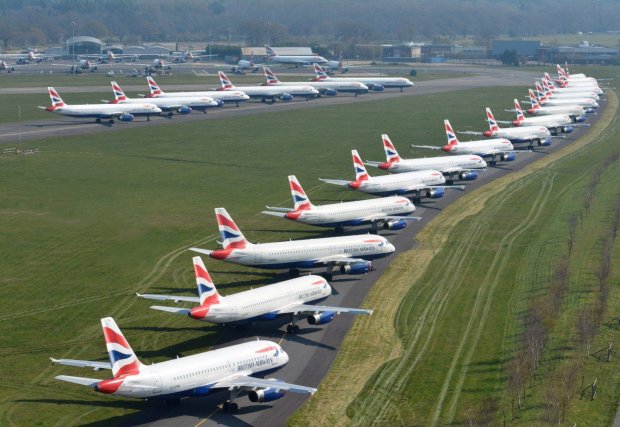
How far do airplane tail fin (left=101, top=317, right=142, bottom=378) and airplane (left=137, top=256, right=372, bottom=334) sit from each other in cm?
1369

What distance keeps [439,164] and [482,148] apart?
22793 millimetres

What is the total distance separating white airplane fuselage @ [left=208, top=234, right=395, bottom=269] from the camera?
96750 mm

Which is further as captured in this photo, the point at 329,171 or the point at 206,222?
the point at 329,171

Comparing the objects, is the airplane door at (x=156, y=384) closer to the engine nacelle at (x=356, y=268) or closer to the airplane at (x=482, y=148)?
the engine nacelle at (x=356, y=268)

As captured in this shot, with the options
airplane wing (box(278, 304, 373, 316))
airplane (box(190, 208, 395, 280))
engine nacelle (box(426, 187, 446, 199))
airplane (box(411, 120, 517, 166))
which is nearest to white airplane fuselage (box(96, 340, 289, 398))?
airplane wing (box(278, 304, 373, 316))

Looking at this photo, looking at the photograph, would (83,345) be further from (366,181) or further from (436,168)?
(436,168)

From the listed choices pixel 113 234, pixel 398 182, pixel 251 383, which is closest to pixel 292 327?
pixel 251 383

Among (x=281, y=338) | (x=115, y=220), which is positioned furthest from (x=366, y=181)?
(x=281, y=338)

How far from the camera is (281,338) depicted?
280ft

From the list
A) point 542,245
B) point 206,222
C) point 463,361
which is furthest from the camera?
point 206,222

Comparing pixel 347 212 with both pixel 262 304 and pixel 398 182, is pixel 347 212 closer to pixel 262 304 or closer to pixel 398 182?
pixel 398 182

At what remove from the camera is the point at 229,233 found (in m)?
95.4

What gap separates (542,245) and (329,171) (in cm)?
5594

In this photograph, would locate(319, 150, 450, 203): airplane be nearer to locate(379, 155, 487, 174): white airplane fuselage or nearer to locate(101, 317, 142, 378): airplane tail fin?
locate(379, 155, 487, 174): white airplane fuselage
